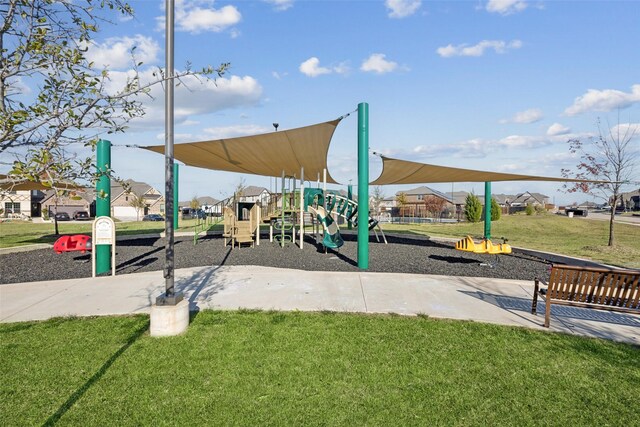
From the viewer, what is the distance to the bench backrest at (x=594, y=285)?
4289 millimetres

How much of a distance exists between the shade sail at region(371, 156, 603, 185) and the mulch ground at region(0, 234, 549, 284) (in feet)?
7.58

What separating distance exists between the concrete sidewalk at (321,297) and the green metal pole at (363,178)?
76cm

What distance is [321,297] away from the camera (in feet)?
18.9

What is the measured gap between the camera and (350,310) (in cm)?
506

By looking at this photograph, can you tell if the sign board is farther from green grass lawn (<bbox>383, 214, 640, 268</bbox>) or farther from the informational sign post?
green grass lawn (<bbox>383, 214, 640, 268</bbox>)

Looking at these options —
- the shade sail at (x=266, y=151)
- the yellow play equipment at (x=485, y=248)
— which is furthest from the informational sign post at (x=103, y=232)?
the yellow play equipment at (x=485, y=248)

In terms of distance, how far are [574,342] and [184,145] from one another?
9.30 metres

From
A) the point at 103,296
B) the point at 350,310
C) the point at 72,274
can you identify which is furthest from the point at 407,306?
the point at 72,274

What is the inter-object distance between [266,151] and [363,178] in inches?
141

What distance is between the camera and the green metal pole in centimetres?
798

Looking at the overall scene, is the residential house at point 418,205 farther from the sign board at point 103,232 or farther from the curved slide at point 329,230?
the sign board at point 103,232

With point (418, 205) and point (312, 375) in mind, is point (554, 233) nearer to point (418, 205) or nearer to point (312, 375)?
point (312, 375)

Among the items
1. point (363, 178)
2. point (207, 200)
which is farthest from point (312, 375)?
point (207, 200)

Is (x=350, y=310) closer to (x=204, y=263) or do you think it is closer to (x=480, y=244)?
(x=204, y=263)
